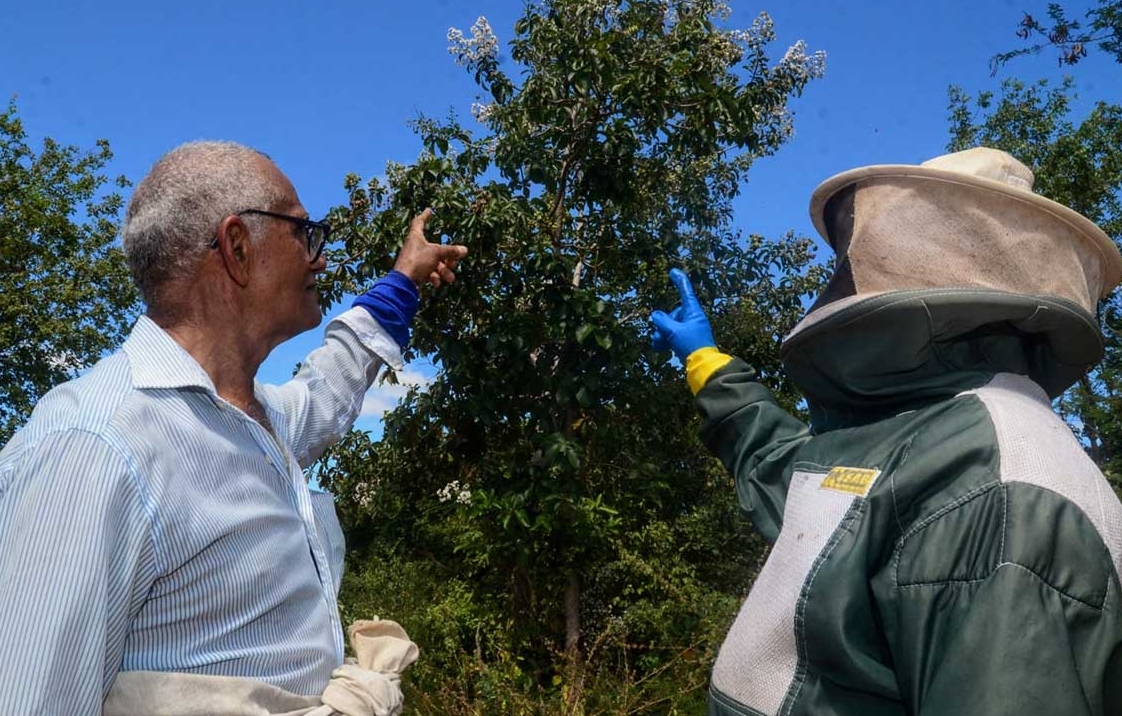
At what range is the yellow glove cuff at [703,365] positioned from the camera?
116 inches

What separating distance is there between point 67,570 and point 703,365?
197cm

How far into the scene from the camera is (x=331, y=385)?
2.45 meters

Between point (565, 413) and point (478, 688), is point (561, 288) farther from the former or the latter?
point (478, 688)

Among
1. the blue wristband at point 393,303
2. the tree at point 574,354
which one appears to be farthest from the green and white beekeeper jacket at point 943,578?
the tree at point 574,354

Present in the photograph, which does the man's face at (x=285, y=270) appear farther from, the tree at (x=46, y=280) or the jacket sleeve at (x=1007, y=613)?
the tree at (x=46, y=280)

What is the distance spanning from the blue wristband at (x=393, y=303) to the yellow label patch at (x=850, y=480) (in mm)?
1237

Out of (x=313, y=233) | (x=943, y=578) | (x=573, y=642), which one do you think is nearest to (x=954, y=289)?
(x=943, y=578)

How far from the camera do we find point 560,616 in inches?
282

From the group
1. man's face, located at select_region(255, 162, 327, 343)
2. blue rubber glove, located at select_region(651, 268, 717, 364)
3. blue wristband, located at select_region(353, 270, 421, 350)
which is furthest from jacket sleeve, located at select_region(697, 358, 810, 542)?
man's face, located at select_region(255, 162, 327, 343)

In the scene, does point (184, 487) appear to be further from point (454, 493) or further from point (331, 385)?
point (454, 493)

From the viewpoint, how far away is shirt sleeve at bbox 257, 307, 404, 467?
2.25 meters

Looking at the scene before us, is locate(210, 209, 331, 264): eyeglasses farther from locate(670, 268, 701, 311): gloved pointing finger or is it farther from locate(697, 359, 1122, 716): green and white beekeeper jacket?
locate(670, 268, 701, 311): gloved pointing finger

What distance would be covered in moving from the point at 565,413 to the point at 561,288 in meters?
1.07

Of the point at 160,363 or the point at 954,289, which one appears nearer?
the point at 160,363
